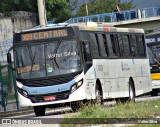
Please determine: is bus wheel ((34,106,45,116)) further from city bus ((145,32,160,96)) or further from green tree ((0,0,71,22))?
green tree ((0,0,71,22))

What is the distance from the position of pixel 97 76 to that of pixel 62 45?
2.15m

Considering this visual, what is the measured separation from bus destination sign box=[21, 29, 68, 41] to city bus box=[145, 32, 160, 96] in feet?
53.2

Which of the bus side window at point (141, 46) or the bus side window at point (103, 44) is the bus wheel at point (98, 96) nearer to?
the bus side window at point (103, 44)

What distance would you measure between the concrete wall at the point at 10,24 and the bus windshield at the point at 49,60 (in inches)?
1217

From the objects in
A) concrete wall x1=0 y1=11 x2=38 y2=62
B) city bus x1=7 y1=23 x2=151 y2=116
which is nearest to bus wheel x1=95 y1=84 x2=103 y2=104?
city bus x1=7 y1=23 x2=151 y2=116

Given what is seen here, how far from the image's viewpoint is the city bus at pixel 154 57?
134ft

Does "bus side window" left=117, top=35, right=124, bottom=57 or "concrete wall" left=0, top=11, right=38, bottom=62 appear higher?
"bus side window" left=117, top=35, right=124, bottom=57

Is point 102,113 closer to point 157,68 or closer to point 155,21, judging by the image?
point 157,68

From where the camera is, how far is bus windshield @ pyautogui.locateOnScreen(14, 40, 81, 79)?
24188 millimetres

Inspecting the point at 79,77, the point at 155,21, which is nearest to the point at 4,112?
the point at 79,77

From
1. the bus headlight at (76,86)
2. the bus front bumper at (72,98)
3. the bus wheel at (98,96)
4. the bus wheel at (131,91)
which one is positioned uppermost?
the bus headlight at (76,86)

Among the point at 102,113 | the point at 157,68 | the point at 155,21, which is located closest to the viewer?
the point at 102,113

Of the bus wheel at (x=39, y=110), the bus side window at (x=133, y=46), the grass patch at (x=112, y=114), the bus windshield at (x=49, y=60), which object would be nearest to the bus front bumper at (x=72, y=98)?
the bus windshield at (x=49, y=60)

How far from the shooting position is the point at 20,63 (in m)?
24.6
